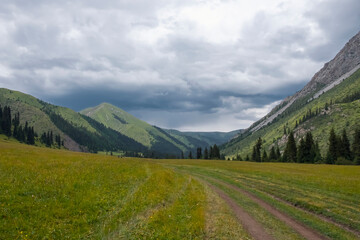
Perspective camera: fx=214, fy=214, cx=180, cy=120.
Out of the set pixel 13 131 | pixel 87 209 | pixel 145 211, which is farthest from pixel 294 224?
pixel 13 131

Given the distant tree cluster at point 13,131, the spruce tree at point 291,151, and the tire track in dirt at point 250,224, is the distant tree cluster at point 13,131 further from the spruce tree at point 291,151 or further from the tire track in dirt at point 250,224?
the tire track in dirt at point 250,224

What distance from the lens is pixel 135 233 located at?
1185 centimetres

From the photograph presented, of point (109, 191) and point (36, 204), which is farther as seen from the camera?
point (109, 191)

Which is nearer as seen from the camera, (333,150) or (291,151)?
(333,150)

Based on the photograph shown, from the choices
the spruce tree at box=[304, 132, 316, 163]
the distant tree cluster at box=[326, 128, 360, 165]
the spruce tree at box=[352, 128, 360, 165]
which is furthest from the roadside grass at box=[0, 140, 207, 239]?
the distant tree cluster at box=[326, 128, 360, 165]

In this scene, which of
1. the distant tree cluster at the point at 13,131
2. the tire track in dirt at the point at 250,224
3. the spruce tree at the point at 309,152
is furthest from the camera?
the distant tree cluster at the point at 13,131

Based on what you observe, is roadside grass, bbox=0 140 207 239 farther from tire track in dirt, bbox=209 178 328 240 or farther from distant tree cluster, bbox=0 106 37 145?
distant tree cluster, bbox=0 106 37 145

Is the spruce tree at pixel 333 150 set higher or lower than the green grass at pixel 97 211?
higher

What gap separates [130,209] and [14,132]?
643 ft

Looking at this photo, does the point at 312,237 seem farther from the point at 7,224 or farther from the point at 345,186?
the point at 345,186

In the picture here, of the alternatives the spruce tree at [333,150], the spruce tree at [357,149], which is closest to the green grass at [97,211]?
the spruce tree at [357,149]

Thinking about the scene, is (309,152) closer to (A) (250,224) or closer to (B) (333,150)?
(B) (333,150)

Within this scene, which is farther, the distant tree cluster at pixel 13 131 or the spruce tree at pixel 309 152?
the distant tree cluster at pixel 13 131

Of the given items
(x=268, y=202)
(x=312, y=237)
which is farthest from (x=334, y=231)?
(x=268, y=202)
